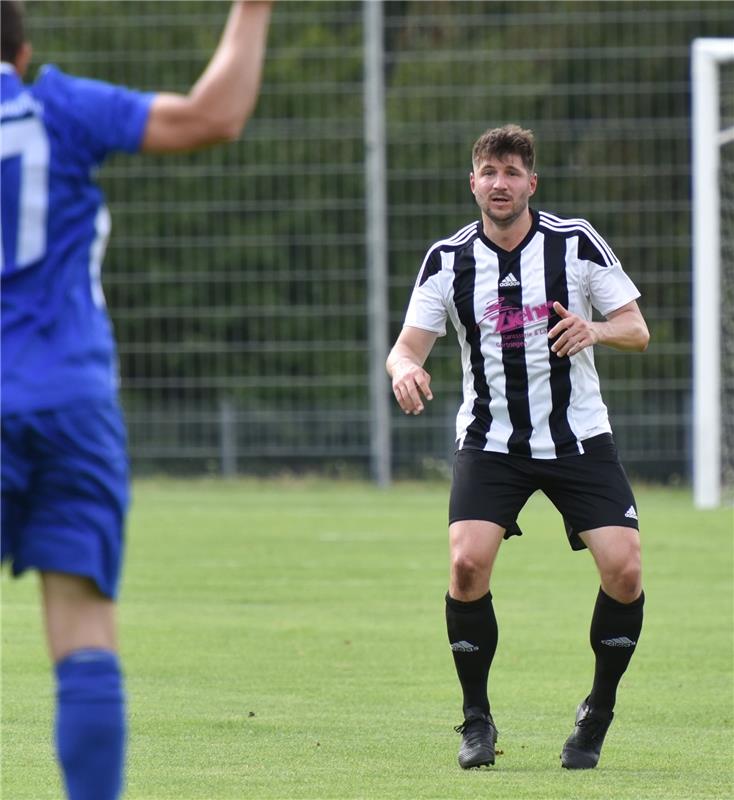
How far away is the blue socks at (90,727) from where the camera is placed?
3699mm

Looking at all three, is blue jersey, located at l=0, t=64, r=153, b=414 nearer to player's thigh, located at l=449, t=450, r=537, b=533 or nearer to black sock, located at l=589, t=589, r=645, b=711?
player's thigh, located at l=449, t=450, r=537, b=533

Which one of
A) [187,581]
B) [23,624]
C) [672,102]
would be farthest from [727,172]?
[23,624]

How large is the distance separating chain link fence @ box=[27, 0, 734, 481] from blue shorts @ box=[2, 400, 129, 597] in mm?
16659

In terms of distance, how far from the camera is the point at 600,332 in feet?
19.1

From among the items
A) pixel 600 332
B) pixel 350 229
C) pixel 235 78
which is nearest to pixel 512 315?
pixel 600 332

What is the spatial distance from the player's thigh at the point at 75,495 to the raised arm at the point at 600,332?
2229mm

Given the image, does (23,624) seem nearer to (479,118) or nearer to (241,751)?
(241,751)

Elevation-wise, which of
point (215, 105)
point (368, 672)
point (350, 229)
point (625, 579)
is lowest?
point (368, 672)

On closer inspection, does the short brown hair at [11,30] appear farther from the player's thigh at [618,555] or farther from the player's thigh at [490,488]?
the player's thigh at [618,555]

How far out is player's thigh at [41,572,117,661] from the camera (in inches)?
149

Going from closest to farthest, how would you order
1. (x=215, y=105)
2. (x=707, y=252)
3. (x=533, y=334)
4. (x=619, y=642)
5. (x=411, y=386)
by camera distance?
1. (x=215, y=105)
2. (x=411, y=386)
3. (x=619, y=642)
4. (x=533, y=334)
5. (x=707, y=252)

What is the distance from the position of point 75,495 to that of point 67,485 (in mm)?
27

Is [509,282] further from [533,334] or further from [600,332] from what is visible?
[600,332]

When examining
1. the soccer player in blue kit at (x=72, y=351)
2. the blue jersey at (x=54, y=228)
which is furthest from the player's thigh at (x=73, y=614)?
the blue jersey at (x=54, y=228)
